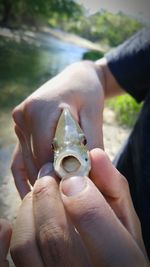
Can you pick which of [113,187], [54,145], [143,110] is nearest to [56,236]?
[113,187]

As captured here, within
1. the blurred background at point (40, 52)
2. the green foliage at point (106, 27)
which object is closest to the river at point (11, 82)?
the blurred background at point (40, 52)

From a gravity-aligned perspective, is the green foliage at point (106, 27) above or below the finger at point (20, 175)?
above

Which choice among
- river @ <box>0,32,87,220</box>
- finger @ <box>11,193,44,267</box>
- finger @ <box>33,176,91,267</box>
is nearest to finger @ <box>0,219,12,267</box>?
finger @ <box>11,193,44,267</box>

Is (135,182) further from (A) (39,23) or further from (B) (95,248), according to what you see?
(A) (39,23)

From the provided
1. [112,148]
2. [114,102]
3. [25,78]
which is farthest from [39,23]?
[112,148]

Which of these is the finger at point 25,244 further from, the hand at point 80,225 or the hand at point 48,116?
the hand at point 48,116

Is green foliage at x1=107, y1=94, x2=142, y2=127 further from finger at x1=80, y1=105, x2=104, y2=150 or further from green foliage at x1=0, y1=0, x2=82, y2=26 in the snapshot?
green foliage at x1=0, y1=0, x2=82, y2=26

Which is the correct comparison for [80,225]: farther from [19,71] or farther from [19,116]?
[19,71]
